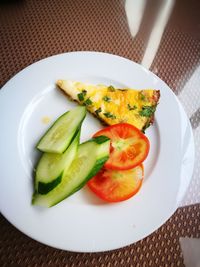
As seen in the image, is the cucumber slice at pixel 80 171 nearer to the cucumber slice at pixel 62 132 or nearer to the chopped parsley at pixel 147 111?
the cucumber slice at pixel 62 132

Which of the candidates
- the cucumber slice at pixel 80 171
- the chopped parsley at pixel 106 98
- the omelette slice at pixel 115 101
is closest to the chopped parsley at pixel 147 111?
the omelette slice at pixel 115 101

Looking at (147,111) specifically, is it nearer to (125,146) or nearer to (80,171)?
(125,146)

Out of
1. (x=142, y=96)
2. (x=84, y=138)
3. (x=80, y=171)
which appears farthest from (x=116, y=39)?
(x=80, y=171)

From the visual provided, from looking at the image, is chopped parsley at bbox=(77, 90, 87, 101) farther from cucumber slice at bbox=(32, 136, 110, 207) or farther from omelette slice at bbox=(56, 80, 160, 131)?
cucumber slice at bbox=(32, 136, 110, 207)

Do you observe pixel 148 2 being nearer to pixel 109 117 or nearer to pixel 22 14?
pixel 22 14

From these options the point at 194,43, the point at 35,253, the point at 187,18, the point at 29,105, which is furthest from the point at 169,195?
the point at 187,18

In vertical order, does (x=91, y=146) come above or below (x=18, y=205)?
above

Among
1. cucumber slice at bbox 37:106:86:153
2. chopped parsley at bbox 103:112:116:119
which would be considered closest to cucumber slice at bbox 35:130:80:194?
cucumber slice at bbox 37:106:86:153

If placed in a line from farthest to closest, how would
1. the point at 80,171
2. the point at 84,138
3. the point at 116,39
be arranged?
the point at 116,39, the point at 84,138, the point at 80,171
